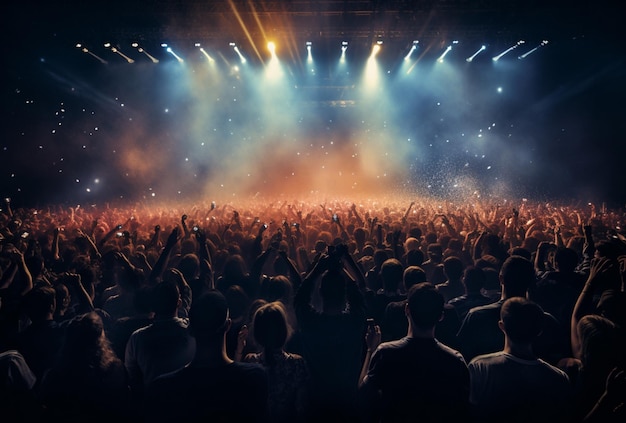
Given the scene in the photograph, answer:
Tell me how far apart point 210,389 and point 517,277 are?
2.78m

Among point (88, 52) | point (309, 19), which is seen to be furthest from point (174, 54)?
point (309, 19)

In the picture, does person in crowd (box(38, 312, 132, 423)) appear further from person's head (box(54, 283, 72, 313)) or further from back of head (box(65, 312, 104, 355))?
person's head (box(54, 283, 72, 313))

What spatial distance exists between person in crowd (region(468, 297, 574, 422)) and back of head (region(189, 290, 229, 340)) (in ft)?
5.67

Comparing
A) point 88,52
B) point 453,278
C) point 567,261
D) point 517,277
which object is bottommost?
point 453,278

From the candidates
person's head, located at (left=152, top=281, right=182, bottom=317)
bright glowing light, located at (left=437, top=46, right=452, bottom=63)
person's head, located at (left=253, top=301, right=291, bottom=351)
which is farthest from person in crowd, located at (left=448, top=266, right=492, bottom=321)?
bright glowing light, located at (left=437, top=46, right=452, bottom=63)

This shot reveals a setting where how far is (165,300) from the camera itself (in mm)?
3098

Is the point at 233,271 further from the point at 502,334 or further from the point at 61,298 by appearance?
the point at 502,334

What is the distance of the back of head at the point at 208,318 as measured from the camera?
235 cm

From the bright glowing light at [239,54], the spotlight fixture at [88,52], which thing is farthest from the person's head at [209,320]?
the spotlight fixture at [88,52]

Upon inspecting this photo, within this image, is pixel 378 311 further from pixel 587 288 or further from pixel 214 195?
pixel 214 195

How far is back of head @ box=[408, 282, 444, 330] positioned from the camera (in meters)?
2.52

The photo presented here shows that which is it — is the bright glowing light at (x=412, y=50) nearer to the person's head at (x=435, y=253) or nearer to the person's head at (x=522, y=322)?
the person's head at (x=435, y=253)

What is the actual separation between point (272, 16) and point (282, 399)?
1364 cm

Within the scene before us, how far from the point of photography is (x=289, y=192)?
28.1 metres
